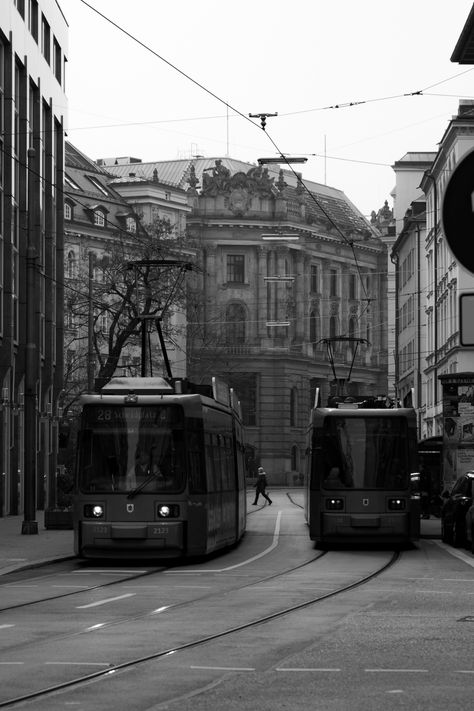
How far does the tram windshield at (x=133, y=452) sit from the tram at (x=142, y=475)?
2 centimetres

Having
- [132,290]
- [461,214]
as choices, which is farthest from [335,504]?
Answer: [461,214]

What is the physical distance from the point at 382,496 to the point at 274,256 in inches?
3491

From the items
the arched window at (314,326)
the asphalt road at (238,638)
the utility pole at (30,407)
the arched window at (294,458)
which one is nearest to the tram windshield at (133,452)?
the asphalt road at (238,638)

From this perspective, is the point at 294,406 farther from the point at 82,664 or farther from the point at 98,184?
the point at 82,664

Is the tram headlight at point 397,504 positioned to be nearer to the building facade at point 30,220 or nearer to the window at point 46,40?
the building facade at point 30,220

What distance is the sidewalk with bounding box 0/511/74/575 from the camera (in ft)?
84.0

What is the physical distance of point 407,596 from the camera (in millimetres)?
19062

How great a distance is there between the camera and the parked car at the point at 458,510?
32281 mm

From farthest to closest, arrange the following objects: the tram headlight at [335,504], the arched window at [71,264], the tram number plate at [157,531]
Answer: the arched window at [71,264], the tram headlight at [335,504], the tram number plate at [157,531]

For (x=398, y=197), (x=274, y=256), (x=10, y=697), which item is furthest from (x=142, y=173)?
(x=10, y=697)

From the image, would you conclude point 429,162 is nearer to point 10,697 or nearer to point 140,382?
point 140,382

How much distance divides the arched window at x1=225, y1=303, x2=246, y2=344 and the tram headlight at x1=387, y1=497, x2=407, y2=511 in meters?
84.9

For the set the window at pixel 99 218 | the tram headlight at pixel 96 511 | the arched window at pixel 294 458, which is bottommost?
the arched window at pixel 294 458

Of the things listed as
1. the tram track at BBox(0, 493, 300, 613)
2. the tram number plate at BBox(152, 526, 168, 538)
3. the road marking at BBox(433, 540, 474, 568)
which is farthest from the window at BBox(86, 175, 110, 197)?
the tram number plate at BBox(152, 526, 168, 538)
